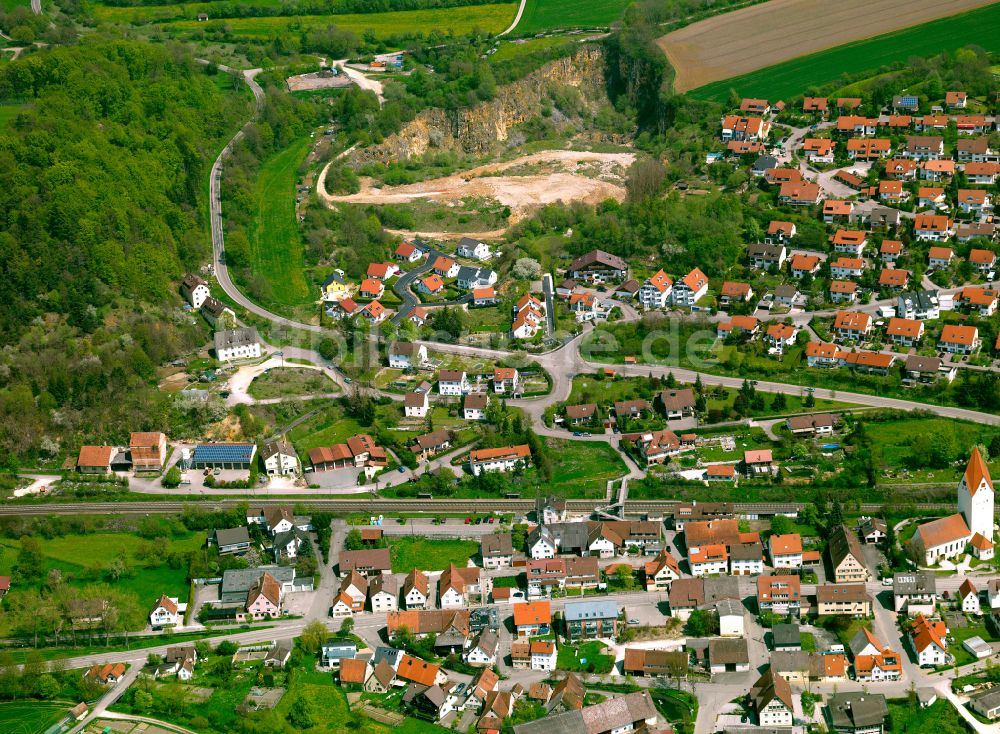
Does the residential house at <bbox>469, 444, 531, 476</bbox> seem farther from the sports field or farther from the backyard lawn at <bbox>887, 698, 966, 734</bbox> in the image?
the sports field

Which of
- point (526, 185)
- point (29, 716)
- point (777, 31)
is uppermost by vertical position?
point (777, 31)

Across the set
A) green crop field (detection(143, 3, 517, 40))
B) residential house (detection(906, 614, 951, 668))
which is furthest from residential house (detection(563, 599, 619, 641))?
green crop field (detection(143, 3, 517, 40))

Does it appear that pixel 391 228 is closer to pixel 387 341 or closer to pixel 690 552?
pixel 387 341

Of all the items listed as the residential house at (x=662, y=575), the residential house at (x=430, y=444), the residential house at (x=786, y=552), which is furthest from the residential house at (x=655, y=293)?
the residential house at (x=662, y=575)

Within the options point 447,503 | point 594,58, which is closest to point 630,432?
point 447,503

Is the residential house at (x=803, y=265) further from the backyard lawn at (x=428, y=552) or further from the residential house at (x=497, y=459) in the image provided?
the backyard lawn at (x=428, y=552)

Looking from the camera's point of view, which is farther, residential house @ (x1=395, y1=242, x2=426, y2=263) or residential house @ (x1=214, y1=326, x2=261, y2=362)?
residential house @ (x1=395, y1=242, x2=426, y2=263)

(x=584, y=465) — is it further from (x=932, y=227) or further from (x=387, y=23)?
(x=387, y=23)

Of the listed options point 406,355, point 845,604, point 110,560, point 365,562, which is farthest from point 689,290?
point 110,560
